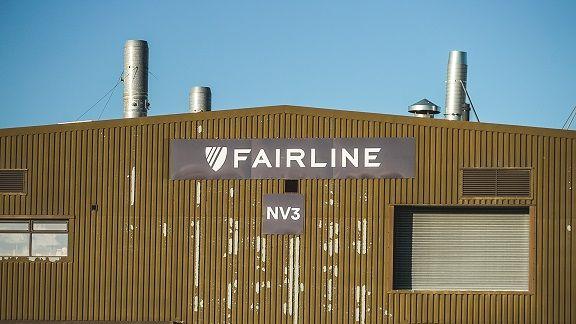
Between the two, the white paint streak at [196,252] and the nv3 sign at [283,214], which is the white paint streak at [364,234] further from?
the white paint streak at [196,252]

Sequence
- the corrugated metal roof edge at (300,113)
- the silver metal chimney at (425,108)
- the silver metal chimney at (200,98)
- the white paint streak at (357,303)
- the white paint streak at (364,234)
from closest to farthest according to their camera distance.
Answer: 1. the corrugated metal roof edge at (300,113)
2. the white paint streak at (357,303)
3. the white paint streak at (364,234)
4. the silver metal chimney at (425,108)
5. the silver metal chimney at (200,98)

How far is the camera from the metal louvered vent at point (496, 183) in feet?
82.9

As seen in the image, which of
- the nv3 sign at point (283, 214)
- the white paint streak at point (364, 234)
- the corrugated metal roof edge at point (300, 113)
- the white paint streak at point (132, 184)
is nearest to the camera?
the corrugated metal roof edge at point (300, 113)

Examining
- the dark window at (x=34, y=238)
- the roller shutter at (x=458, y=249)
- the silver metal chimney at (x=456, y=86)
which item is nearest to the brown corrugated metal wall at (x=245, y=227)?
the dark window at (x=34, y=238)

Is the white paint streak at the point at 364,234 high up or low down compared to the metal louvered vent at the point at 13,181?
down

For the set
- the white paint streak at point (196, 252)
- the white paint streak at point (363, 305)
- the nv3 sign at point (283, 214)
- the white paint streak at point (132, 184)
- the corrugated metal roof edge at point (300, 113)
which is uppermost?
the corrugated metal roof edge at point (300, 113)

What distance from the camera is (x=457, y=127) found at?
83.2ft

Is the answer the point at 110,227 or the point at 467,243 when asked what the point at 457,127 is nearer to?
the point at 467,243

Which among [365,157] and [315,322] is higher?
[365,157]

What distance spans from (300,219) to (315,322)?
9.99 ft

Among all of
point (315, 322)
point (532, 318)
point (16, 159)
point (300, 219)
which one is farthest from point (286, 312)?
point (16, 159)

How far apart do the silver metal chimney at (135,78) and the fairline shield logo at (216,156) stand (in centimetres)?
1150

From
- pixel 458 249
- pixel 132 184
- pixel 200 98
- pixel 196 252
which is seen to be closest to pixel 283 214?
pixel 196 252

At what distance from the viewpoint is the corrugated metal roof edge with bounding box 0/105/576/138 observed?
2527 cm
